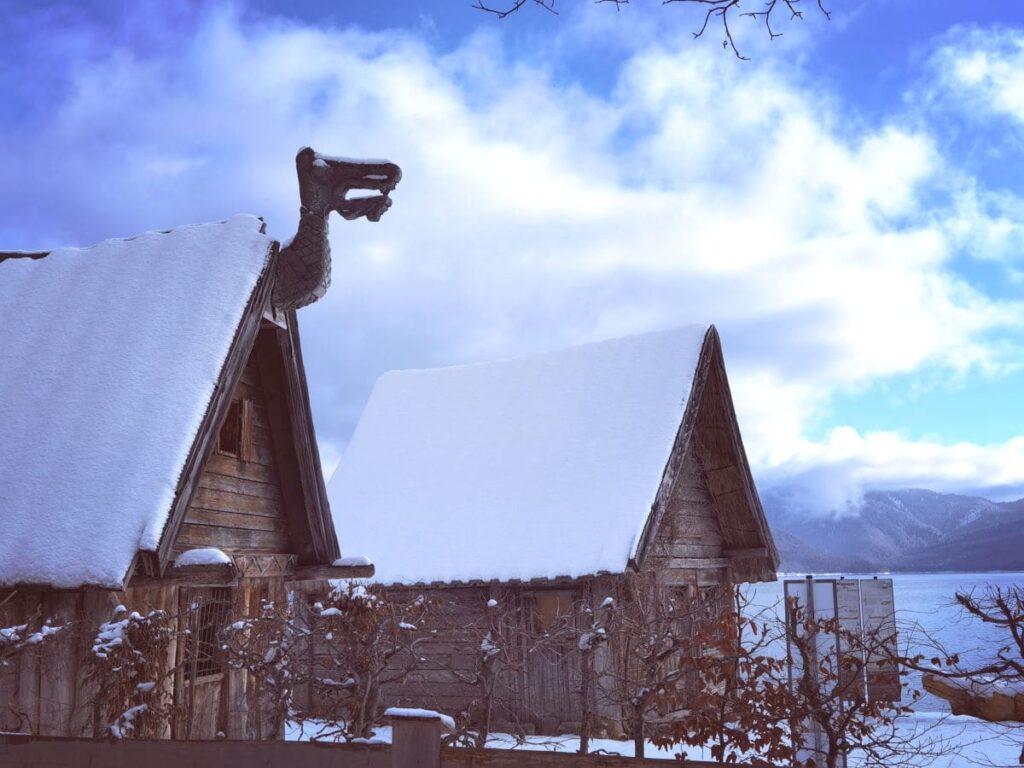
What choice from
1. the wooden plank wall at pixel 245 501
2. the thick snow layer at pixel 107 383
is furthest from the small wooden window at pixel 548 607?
the thick snow layer at pixel 107 383

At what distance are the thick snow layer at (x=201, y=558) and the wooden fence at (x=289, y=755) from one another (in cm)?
393

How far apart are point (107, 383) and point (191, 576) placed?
215 centimetres

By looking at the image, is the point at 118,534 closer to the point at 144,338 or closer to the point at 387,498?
the point at 144,338

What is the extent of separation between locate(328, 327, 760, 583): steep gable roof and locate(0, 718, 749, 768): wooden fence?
10491 millimetres

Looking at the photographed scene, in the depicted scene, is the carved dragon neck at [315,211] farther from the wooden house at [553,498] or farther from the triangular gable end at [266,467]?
the wooden house at [553,498]

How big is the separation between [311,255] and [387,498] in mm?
9198

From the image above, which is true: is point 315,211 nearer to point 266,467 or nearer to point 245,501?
point 266,467

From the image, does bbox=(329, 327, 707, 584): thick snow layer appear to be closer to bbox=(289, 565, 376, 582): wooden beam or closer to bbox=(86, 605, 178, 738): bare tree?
bbox=(289, 565, 376, 582): wooden beam

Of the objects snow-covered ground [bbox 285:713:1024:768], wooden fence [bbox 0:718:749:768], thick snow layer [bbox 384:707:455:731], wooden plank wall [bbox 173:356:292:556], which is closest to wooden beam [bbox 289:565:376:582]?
wooden plank wall [bbox 173:356:292:556]

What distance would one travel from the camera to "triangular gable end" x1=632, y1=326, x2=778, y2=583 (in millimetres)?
17094

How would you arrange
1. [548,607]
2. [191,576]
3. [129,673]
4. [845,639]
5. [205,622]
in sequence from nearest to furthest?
[845,639]
[129,673]
[191,576]
[205,622]
[548,607]

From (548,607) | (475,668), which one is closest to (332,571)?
(475,668)

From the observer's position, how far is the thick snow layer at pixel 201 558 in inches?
345

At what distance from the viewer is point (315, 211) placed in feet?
34.9
